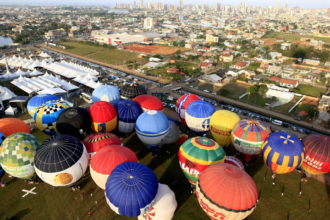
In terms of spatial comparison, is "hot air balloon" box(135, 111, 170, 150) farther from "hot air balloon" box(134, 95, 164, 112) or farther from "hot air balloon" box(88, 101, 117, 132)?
"hot air balloon" box(134, 95, 164, 112)

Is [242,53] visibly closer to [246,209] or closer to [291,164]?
[291,164]

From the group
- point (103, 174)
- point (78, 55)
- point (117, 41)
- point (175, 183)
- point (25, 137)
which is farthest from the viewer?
point (117, 41)

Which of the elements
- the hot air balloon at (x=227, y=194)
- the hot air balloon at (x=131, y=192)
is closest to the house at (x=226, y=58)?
the hot air balloon at (x=227, y=194)

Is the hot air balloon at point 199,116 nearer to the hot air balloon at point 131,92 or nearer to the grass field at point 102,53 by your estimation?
the hot air balloon at point 131,92

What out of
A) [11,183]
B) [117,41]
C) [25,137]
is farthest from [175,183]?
[117,41]

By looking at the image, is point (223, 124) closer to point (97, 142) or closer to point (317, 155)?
point (317, 155)

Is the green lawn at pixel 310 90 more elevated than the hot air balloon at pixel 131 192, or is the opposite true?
the hot air balloon at pixel 131 192

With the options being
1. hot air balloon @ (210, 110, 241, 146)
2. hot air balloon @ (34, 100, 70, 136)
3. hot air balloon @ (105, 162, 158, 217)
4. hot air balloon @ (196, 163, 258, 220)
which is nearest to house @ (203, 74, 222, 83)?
hot air balloon @ (210, 110, 241, 146)

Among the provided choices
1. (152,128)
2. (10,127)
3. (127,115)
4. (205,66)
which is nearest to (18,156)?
(10,127)
